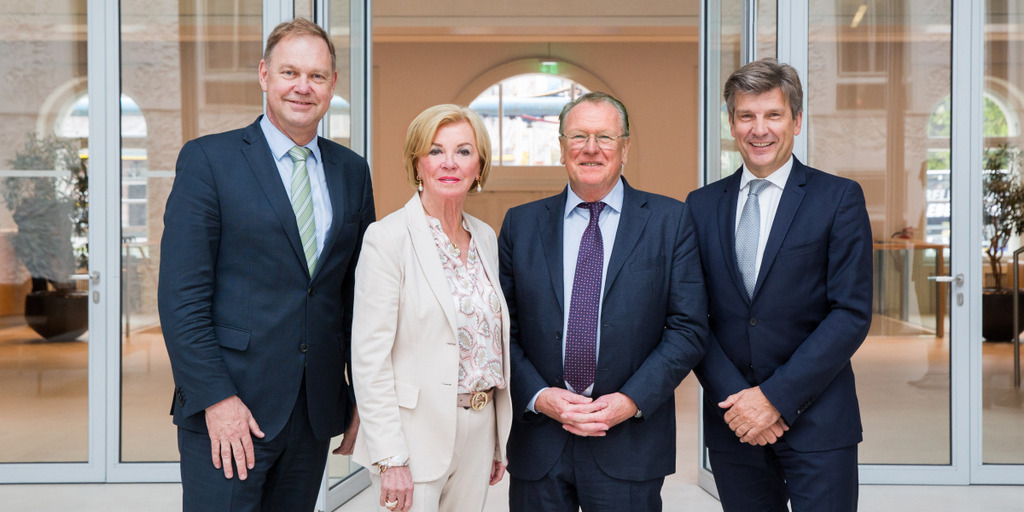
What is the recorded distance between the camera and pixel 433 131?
1995 millimetres

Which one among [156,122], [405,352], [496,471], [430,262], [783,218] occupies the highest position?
[156,122]

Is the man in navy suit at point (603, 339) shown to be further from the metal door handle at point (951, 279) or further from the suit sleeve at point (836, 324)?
the metal door handle at point (951, 279)

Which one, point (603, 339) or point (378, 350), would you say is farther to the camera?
point (603, 339)

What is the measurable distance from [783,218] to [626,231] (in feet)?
1.34

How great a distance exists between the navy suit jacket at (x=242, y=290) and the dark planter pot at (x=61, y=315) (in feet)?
8.63

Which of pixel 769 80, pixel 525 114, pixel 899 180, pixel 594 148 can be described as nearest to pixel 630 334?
pixel 594 148

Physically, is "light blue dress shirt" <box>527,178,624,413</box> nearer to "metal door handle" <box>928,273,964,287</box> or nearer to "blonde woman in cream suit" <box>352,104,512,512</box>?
"blonde woman in cream suit" <box>352,104,512,512</box>

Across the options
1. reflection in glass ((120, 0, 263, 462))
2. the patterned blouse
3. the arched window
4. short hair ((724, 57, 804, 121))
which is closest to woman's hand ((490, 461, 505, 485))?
the patterned blouse

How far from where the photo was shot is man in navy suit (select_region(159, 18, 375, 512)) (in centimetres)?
188

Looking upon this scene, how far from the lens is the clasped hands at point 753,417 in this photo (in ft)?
6.88

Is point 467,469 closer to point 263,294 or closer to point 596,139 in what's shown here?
point 263,294

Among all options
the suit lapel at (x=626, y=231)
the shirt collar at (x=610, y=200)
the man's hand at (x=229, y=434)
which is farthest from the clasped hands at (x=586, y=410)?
the man's hand at (x=229, y=434)

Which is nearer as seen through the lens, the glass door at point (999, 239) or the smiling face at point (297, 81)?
the smiling face at point (297, 81)

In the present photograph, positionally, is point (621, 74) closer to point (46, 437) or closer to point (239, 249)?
point (46, 437)
